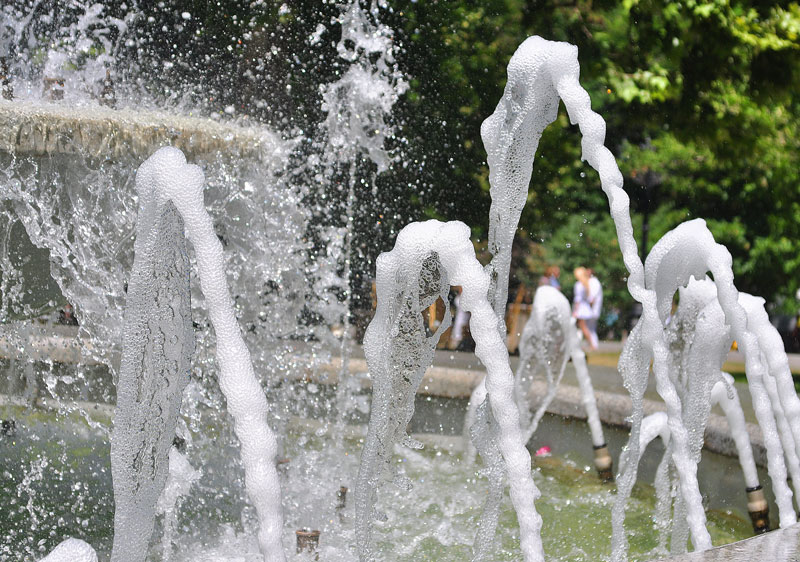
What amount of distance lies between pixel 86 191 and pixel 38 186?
0.56 ft

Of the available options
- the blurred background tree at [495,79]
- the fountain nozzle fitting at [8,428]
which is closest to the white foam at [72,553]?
the fountain nozzle fitting at [8,428]

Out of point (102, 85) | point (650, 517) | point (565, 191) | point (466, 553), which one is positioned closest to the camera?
point (466, 553)

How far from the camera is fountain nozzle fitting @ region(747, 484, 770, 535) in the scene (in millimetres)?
3449

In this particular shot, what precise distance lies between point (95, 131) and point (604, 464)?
264 centimetres

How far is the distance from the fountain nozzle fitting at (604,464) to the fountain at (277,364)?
11mm

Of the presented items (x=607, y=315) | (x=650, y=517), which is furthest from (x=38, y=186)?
(x=607, y=315)

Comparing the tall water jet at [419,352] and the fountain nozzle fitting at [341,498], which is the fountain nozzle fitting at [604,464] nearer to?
the fountain nozzle fitting at [341,498]

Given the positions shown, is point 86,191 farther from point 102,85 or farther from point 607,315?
point 607,315

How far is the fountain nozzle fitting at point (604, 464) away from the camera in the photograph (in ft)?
14.1

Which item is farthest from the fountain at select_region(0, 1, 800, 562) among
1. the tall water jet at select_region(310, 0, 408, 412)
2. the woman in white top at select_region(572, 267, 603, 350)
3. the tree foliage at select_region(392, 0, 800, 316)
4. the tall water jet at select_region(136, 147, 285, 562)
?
the woman in white top at select_region(572, 267, 603, 350)

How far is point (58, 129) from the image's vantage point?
2.85 m

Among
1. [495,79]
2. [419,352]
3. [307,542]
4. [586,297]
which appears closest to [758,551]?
[419,352]

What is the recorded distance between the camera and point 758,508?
3.45m

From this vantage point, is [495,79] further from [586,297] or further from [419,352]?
[419,352]
